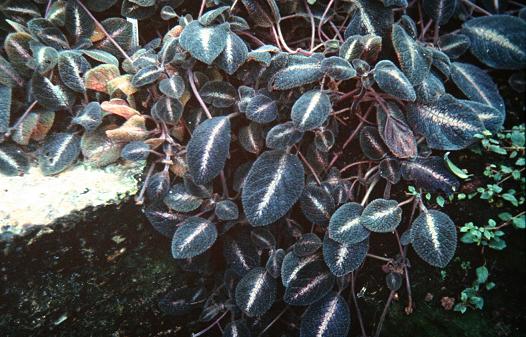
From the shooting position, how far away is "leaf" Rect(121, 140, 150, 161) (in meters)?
1.17

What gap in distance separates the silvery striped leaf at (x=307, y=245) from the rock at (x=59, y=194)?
0.61 m

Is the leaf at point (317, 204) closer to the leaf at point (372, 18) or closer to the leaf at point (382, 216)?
the leaf at point (382, 216)

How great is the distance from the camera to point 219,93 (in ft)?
4.16

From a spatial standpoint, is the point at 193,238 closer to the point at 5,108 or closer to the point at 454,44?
the point at 5,108

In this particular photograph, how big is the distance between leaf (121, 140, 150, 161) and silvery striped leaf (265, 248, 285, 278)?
1.89ft

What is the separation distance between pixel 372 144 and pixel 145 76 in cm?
83

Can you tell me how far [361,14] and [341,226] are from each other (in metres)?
0.79

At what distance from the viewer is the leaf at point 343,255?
3.74 ft

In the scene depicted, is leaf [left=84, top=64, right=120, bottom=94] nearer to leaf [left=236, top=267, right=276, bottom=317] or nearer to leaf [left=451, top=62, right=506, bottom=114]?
leaf [left=236, top=267, right=276, bottom=317]

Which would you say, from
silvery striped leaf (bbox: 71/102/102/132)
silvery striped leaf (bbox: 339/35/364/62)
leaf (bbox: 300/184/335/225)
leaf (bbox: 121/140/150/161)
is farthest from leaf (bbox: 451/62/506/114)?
silvery striped leaf (bbox: 71/102/102/132)

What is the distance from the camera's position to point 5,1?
130cm

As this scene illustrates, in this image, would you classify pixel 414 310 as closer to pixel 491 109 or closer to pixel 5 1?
pixel 491 109

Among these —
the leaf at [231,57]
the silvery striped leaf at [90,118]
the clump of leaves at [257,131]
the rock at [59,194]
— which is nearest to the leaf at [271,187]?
the clump of leaves at [257,131]

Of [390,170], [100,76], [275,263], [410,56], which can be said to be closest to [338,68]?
[410,56]
